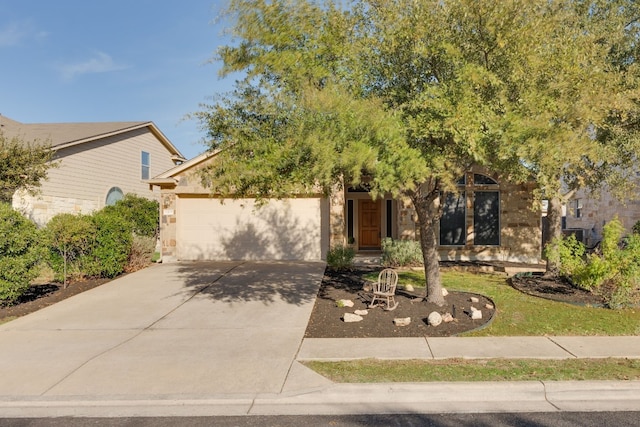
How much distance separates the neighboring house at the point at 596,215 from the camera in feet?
59.9

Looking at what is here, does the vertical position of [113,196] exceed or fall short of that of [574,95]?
it falls short

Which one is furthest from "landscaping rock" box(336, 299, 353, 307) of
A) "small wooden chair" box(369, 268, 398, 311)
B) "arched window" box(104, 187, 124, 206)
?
"arched window" box(104, 187, 124, 206)

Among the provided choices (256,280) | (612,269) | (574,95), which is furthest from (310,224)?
(574,95)

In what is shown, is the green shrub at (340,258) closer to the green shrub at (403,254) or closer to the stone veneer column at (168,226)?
the green shrub at (403,254)

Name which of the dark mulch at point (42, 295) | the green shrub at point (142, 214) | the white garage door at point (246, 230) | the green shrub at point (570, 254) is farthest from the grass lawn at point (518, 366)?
the green shrub at point (142, 214)

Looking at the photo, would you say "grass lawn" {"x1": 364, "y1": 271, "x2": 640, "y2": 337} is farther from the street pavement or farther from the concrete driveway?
the concrete driveway

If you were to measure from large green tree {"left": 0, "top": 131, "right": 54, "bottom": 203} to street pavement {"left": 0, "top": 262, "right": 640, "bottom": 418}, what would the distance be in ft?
16.0

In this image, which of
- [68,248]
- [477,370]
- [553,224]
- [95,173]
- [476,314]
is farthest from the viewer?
[95,173]

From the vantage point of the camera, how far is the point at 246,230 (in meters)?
15.6

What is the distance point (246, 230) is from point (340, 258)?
4097 millimetres

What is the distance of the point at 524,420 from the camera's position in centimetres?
434

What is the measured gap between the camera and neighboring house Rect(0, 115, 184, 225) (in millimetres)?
16109

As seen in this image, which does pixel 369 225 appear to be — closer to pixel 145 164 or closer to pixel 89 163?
pixel 89 163

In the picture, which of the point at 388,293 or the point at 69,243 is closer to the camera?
the point at 388,293
